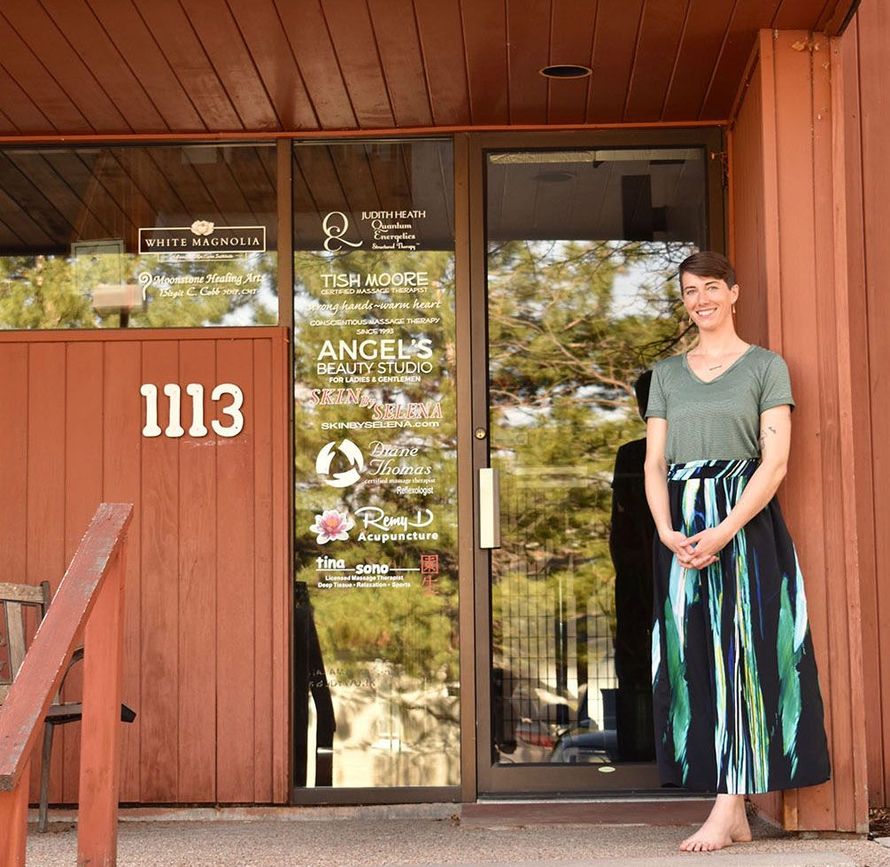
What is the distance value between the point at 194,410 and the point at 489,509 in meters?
1.18

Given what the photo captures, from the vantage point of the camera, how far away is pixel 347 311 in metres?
5.15

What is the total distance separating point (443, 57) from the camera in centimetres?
448

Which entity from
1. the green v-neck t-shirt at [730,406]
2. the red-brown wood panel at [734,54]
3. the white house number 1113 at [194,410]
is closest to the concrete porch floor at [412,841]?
the green v-neck t-shirt at [730,406]

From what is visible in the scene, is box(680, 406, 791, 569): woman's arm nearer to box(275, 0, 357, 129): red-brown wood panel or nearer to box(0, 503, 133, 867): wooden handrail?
box(0, 503, 133, 867): wooden handrail

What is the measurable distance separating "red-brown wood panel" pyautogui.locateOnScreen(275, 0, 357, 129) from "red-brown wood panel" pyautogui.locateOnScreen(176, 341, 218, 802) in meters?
0.99

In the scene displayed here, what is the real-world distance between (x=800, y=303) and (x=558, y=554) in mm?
1367

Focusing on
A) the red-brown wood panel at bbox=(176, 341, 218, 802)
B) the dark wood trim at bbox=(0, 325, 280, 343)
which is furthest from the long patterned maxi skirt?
the dark wood trim at bbox=(0, 325, 280, 343)

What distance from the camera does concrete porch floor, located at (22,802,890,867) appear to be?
385 cm

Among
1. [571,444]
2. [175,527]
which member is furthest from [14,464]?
[571,444]

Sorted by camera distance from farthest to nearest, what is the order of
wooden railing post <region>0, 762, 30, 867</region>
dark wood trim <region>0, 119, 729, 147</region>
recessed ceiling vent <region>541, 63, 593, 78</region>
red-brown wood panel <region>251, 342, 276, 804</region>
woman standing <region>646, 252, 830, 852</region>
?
dark wood trim <region>0, 119, 729, 147</region> → red-brown wood panel <region>251, 342, 276, 804</region> → recessed ceiling vent <region>541, 63, 593, 78</region> → woman standing <region>646, 252, 830, 852</region> → wooden railing post <region>0, 762, 30, 867</region>

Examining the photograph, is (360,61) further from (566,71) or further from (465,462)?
(465,462)

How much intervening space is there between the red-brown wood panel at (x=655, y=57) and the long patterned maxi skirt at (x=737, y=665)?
1.40 meters

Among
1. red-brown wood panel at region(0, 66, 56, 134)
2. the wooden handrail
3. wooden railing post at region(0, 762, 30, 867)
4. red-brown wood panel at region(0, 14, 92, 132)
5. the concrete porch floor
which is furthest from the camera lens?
red-brown wood panel at region(0, 66, 56, 134)

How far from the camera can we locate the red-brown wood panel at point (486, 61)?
418 centimetres
